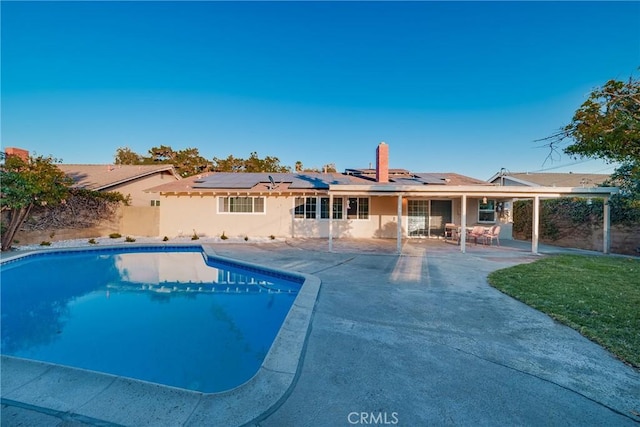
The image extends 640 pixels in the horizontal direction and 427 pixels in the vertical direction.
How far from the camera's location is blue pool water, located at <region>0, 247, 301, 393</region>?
3.79 metres

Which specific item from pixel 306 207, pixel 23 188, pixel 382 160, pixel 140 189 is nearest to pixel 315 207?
pixel 306 207

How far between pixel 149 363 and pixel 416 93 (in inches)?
733

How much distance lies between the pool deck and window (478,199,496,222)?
11.6 metres

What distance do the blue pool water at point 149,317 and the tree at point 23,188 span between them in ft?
6.94

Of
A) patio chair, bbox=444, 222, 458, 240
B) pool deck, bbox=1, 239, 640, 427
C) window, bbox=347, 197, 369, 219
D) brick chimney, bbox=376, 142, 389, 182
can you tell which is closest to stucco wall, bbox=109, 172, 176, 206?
window, bbox=347, 197, 369, 219

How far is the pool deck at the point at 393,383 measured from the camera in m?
2.40

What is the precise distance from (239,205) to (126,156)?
36700 mm

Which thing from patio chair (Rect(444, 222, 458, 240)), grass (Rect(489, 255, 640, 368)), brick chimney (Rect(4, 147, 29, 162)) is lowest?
grass (Rect(489, 255, 640, 368))

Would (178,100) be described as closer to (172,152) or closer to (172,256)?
(172,256)

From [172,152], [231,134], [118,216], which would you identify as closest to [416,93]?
[231,134]

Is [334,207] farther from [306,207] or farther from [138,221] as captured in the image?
[138,221]

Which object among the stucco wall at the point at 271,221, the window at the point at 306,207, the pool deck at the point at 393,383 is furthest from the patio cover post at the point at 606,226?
the window at the point at 306,207

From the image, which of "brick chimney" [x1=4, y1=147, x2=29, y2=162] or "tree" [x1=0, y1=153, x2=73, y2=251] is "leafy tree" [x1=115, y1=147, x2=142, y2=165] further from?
"tree" [x1=0, y1=153, x2=73, y2=251]

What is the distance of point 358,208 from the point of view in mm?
15297
